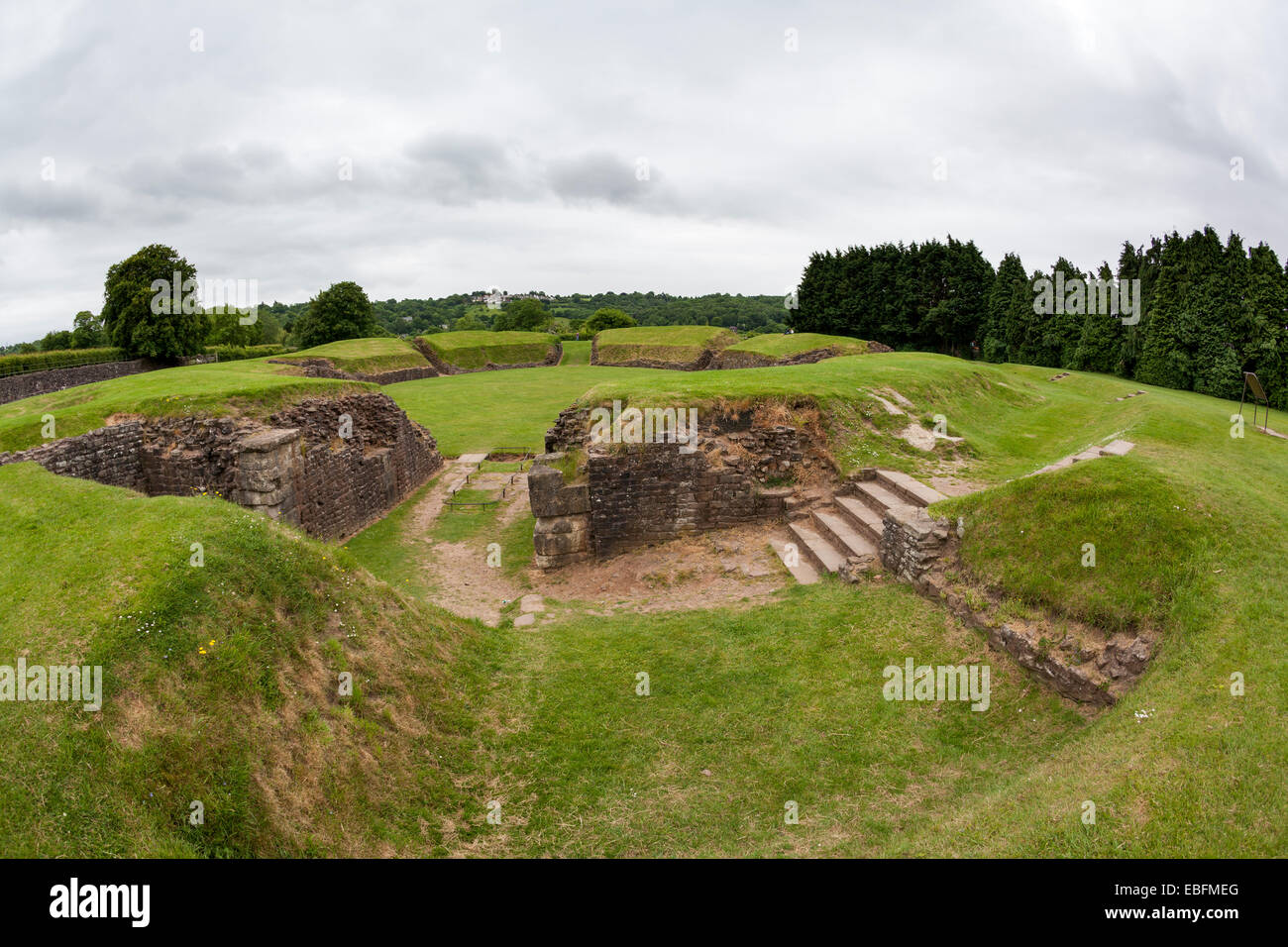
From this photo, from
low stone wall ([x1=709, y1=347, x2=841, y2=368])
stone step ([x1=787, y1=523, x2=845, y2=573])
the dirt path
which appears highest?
low stone wall ([x1=709, y1=347, x2=841, y2=368])

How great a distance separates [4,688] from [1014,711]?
9.98 m

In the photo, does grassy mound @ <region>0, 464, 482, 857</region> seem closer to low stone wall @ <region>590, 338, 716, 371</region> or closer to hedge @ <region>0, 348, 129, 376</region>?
hedge @ <region>0, 348, 129, 376</region>

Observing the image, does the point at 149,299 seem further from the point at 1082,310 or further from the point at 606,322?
the point at 1082,310

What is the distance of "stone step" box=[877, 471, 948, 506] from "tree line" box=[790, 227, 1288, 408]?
77.4 feet

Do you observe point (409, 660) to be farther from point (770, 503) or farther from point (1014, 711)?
point (770, 503)

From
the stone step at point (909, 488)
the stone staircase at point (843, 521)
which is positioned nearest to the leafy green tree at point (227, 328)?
the stone staircase at point (843, 521)

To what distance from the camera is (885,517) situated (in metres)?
11.5

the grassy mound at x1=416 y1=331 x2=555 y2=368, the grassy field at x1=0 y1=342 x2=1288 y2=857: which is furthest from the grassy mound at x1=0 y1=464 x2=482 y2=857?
the grassy mound at x1=416 y1=331 x2=555 y2=368

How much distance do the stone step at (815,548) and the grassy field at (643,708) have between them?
109 cm

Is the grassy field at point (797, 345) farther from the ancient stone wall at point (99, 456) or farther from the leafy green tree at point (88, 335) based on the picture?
the leafy green tree at point (88, 335)

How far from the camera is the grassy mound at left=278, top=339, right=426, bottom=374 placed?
48.0 metres

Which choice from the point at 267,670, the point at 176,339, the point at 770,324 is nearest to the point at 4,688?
the point at 267,670

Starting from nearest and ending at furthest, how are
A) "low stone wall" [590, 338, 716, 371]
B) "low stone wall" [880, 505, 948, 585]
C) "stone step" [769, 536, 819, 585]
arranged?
"low stone wall" [880, 505, 948, 585] → "stone step" [769, 536, 819, 585] → "low stone wall" [590, 338, 716, 371]

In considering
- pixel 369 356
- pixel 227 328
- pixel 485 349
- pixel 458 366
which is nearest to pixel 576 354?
pixel 485 349
